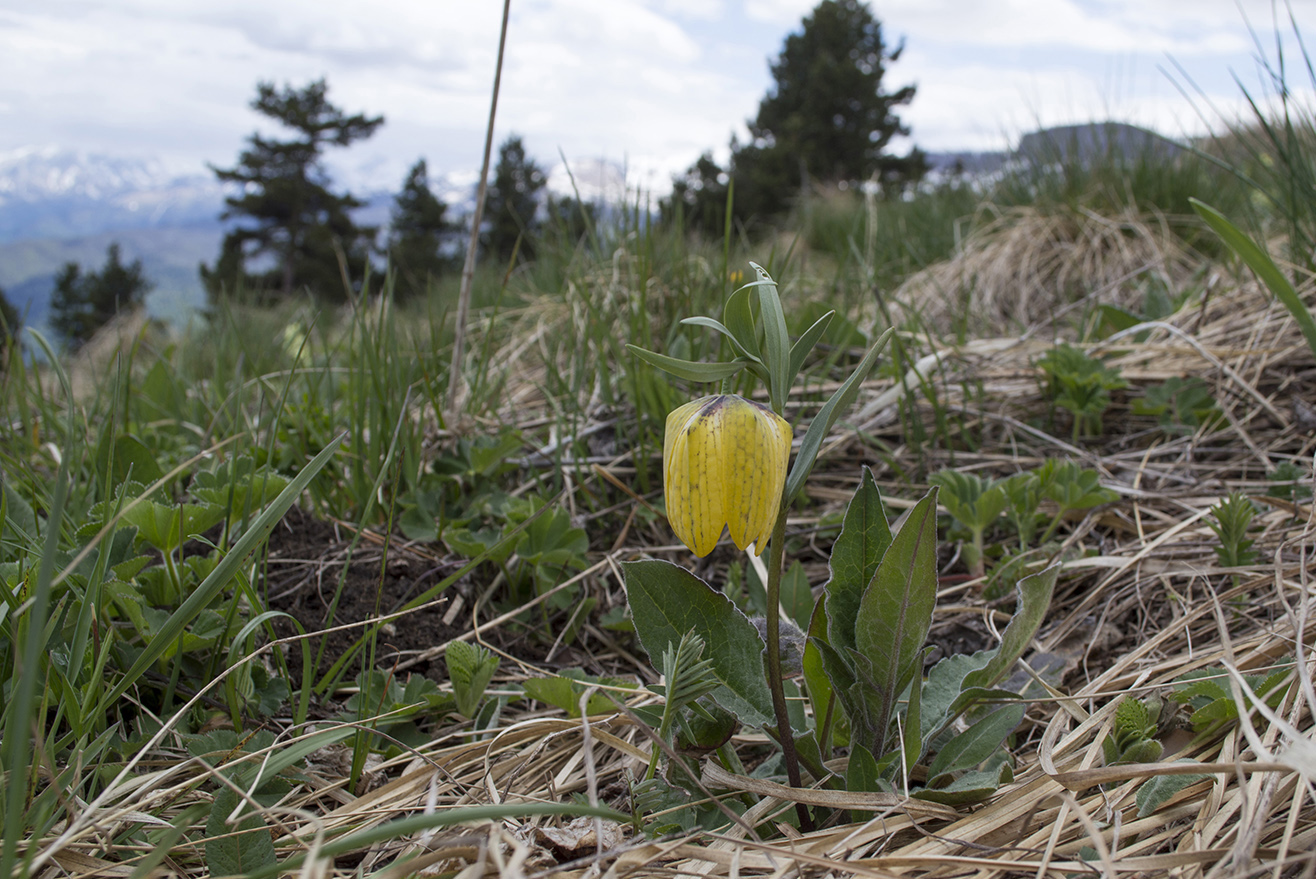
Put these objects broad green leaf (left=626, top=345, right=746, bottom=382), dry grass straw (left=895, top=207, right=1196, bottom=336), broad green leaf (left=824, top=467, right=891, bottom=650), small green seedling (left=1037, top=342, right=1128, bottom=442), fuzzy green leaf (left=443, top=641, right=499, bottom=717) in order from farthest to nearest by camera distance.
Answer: dry grass straw (left=895, top=207, right=1196, bottom=336) < small green seedling (left=1037, top=342, right=1128, bottom=442) < fuzzy green leaf (left=443, top=641, right=499, bottom=717) < broad green leaf (left=824, top=467, right=891, bottom=650) < broad green leaf (left=626, top=345, right=746, bottom=382)

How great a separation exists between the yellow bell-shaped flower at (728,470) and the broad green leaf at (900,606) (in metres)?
0.17

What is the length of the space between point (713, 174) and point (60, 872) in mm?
27045

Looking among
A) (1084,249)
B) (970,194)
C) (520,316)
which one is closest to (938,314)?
(1084,249)

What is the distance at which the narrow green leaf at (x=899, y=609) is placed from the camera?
923 millimetres

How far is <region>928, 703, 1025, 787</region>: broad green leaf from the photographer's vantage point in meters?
1.05

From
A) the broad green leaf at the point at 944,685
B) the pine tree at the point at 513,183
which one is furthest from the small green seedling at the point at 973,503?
the pine tree at the point at 513,183

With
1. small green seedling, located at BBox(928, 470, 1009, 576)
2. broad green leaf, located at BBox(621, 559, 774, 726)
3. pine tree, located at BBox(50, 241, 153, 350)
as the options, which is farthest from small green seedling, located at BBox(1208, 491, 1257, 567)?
pine tree, located at BBox(50, 241, 153, 350)

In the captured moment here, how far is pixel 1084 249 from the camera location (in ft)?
14.4

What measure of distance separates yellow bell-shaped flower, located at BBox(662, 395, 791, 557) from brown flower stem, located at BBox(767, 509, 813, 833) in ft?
0.07

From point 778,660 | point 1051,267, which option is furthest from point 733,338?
point 1051,267

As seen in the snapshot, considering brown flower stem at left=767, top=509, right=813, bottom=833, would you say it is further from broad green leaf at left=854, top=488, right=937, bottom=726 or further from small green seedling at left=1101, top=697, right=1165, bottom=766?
small green seedling at left=1101, top=697, right=1165, bottom=766

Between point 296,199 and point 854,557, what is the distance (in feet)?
133

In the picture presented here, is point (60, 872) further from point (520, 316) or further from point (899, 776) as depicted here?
point (520, 316)

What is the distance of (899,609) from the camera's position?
97cm
